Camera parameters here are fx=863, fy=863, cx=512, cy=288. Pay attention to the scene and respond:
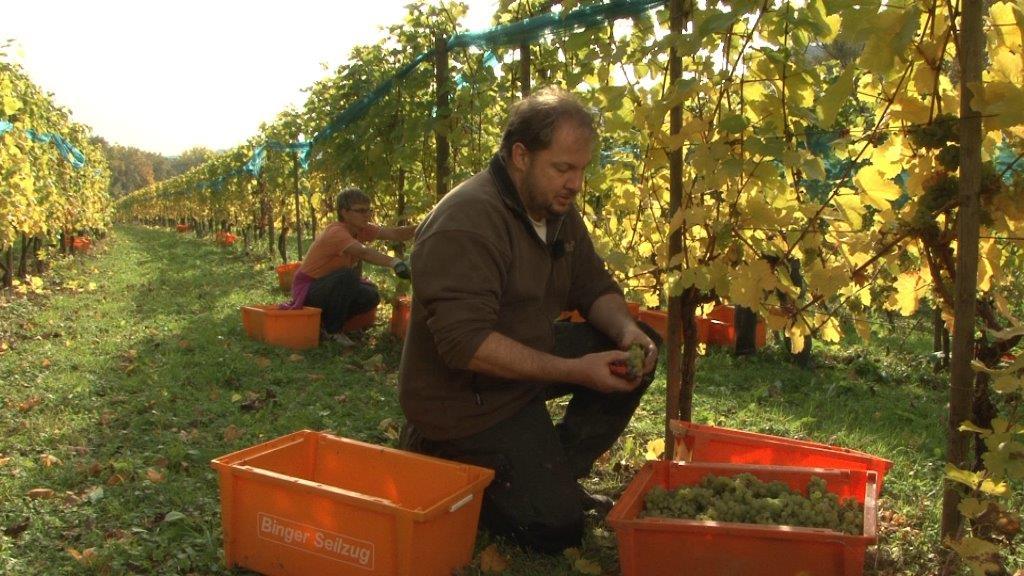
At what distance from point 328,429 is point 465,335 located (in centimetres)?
199

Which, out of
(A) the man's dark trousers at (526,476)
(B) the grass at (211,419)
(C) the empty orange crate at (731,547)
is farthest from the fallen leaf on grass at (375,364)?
(C) the empty orange crate at (731,547)

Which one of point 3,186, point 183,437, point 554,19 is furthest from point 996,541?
point 3,186

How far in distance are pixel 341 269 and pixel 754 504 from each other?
15.6ft

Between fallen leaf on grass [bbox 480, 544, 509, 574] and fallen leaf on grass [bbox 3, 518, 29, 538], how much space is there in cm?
162

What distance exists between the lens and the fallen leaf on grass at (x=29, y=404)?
15.6 feet

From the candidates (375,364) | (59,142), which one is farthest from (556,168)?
(59,142)

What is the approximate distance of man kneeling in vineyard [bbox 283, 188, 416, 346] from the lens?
6441 mm

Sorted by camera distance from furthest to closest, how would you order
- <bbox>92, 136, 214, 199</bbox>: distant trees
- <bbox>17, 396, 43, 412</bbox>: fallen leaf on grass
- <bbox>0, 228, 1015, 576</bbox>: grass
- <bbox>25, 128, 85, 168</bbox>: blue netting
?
<bbox>92, 136, 214, 199</bbox>: distant trees < <bbox>25, 128, 85, 168</bbox>: blue netting < <bbox>17, 396, 43, 412</bbox>: fallen leaf on grass < <bbox>0, 228, 1015, 576</bbox>: grass

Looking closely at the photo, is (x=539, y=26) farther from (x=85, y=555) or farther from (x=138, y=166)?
(x=138, y=166)

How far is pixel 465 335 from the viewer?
253 centimetres

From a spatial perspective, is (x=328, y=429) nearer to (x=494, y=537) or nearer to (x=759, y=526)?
(x=494, y=537)

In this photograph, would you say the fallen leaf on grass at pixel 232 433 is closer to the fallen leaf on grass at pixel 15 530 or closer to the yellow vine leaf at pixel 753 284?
the fallen leaf on grass at pixel 15 530

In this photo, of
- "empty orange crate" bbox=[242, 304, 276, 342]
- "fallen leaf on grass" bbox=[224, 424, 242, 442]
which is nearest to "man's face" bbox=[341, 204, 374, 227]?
"empty orange crate" bbox=[242, 304, 276, 342]

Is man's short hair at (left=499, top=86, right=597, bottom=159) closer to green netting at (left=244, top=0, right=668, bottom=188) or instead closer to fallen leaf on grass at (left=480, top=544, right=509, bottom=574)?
green netting at (left=244, top=0, right=668, bottom=188)
